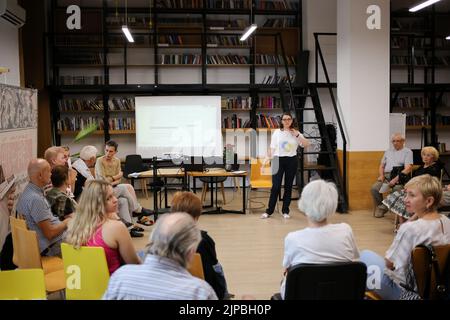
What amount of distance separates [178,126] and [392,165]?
193 inches

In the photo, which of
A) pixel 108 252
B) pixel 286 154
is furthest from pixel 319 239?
pixel 286 154

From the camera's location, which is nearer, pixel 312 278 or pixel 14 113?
pixel 312 278

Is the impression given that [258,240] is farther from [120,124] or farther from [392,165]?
[120,124]

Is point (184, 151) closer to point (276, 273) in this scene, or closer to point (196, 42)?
point (196, 42)

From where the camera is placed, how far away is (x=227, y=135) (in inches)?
424

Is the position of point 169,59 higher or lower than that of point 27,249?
higher

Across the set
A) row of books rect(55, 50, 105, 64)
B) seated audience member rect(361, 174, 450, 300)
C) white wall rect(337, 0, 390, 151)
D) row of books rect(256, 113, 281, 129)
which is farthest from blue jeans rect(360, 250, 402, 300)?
row of books rect(55, 50, 105, 64)

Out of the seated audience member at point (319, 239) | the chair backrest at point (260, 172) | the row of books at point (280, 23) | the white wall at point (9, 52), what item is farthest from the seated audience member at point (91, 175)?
the row of books at point (280, 23)

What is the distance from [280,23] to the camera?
35.1ft

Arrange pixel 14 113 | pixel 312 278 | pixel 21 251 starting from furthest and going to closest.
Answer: pixel 14 113 < pixel 21 251 < pixel 312 278

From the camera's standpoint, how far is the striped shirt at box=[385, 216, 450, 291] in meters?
2.75

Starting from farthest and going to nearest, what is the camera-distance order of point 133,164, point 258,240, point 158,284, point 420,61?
point 420,61, point 133,164, point 258,240, point 158,284
